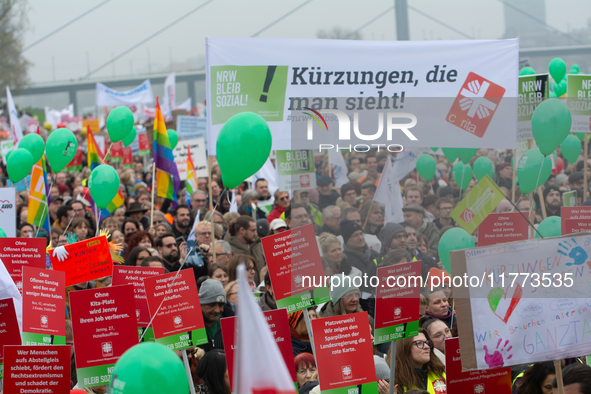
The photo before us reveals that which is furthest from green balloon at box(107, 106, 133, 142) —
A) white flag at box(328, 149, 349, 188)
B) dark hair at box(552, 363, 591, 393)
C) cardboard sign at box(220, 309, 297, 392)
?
dark hair at box(552, 363, 591, 393)

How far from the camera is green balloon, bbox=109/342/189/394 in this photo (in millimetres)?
2047

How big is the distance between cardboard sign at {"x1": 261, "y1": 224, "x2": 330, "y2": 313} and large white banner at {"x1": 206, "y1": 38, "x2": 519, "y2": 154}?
1216 millimetres

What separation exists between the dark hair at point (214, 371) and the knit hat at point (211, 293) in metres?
0.73

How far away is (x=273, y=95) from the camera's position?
521 cm

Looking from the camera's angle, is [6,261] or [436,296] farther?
[436,296]

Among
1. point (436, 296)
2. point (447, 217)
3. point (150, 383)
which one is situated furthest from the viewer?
point (447, 217)

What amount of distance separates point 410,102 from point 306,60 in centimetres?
98

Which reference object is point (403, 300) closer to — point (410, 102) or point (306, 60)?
point (410, 102)

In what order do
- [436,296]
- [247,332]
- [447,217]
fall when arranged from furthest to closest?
[447,217] → [436,296] → [247,332]

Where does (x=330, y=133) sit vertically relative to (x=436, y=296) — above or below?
above

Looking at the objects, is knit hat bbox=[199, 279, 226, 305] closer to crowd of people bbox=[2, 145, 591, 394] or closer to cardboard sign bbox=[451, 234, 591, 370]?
crowd of people bbox=[2, 145, 591, 394]

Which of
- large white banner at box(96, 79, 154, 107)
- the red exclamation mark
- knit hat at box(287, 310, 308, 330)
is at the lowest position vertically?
knit hat at box(287, 310, 308, 330)

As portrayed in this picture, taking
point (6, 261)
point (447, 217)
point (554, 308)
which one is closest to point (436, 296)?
point (554, 308)

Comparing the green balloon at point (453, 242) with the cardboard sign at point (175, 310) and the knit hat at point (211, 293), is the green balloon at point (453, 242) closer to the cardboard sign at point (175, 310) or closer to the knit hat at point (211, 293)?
the knit hat at point (211, 293)
